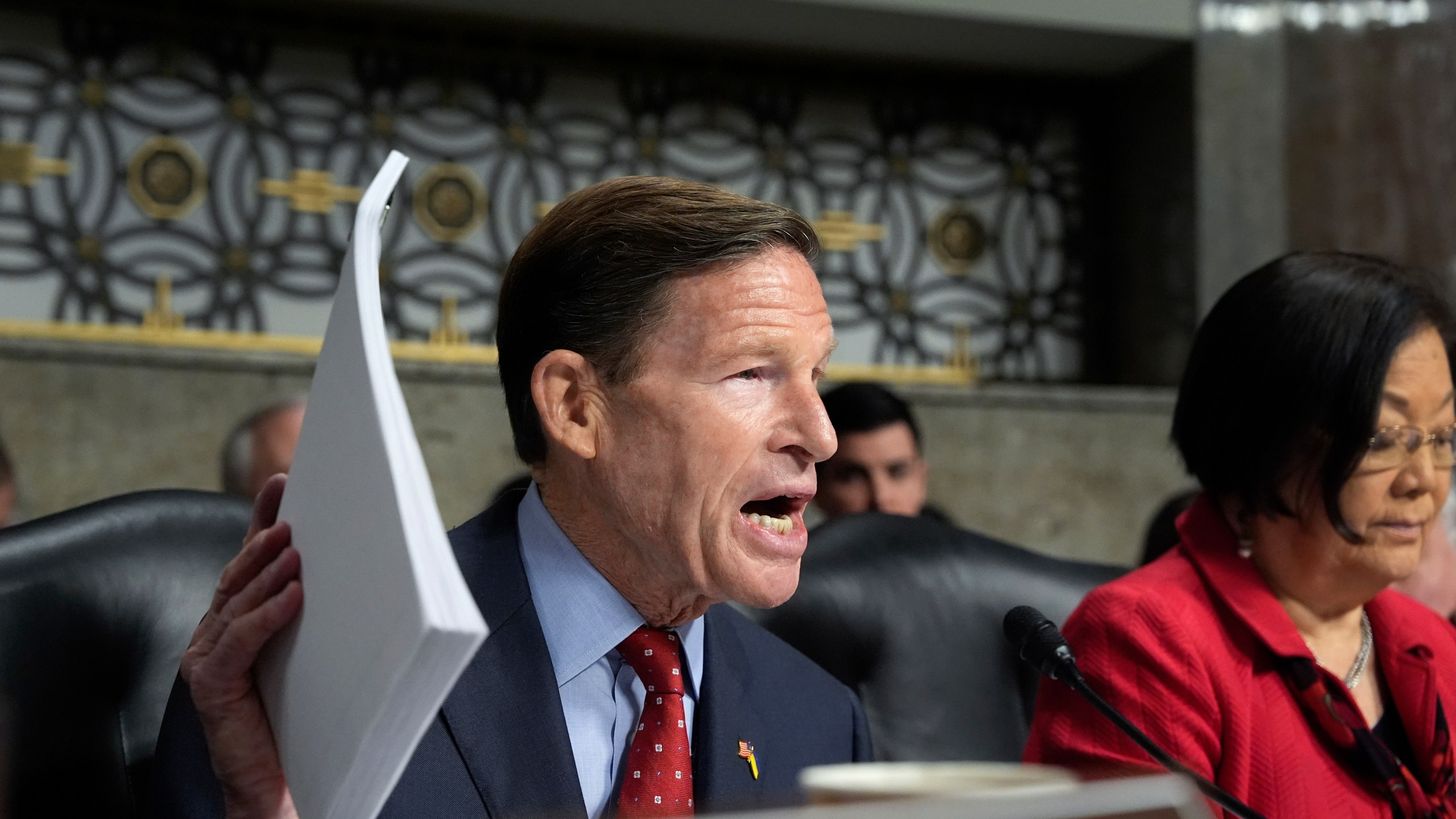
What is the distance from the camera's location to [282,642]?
1030 mm

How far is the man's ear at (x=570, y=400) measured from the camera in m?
1.37

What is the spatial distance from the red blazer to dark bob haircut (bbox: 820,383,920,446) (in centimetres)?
192

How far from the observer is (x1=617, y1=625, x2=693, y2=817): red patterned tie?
50.7 inches

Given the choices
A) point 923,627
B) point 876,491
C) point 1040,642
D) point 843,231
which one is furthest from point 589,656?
point 843,231

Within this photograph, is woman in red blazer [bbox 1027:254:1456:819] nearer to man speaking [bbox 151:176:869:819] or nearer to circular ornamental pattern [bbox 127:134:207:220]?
man speaking [bbox 151:176:869:819]

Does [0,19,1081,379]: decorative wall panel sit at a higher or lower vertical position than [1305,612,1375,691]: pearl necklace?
higher

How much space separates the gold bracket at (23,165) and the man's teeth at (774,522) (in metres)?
3.95

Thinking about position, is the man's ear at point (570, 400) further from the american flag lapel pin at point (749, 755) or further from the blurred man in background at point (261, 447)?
the blurred man in background at point (261, 447)

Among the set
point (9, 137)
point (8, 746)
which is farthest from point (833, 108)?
point (8, 746)

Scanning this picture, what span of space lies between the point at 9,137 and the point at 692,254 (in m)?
3.91

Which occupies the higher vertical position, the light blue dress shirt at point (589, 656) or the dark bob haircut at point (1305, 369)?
the dark bob haircut at point (1305, 369)

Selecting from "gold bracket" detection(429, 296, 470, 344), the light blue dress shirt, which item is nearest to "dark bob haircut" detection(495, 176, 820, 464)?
the light blue dress shirt

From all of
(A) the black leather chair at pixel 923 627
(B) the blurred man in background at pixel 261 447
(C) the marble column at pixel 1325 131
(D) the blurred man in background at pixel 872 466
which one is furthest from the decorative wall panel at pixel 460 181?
(A) the black leather chair at pixel 923 627

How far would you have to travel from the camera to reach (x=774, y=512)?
4.52 feet
